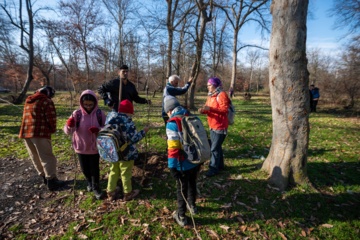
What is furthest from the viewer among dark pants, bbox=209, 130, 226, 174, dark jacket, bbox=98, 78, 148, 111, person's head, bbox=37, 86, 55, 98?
dark jacket, bbox=98, 78, 148, 111

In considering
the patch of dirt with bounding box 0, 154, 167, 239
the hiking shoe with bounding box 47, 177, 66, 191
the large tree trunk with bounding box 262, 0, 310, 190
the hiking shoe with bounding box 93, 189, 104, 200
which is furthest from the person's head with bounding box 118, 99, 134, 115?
the large tree trunk with bounding box 262, 0, 310, 190

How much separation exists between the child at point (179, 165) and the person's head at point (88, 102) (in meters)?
1.31

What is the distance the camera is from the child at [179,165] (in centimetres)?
270

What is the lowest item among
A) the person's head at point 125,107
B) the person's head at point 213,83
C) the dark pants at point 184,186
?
the dark pants at point 184,186

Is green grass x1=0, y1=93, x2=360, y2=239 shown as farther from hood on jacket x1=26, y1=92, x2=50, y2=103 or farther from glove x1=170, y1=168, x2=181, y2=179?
hood on jacket x1=26, y1=92, x2=50, y2=103

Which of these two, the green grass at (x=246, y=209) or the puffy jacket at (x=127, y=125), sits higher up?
the puffy jacket at (x=127, y=125)

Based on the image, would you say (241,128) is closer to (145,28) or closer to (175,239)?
(175,239)

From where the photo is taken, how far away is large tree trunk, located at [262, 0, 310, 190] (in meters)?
3.37

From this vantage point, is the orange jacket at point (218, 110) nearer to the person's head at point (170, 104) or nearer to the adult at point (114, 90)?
the person's head at point (170, 104)

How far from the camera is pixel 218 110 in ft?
12.9

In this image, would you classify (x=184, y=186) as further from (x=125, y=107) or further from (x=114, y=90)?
(x=114, y=90)

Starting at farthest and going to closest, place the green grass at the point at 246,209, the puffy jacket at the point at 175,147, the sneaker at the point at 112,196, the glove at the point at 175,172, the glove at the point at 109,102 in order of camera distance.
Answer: the glove at the point at 109,102
the sneaker at the point at 112,196
the green grass at the point at 246,209
the glove at the point at 175,172
the puffy jacket at the point at 175,147

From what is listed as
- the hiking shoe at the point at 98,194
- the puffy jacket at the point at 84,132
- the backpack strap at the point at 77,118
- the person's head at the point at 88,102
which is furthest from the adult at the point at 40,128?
the hiking shoe at the point at 98,194

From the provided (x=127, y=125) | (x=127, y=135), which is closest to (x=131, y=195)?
(x=127, y=135)
